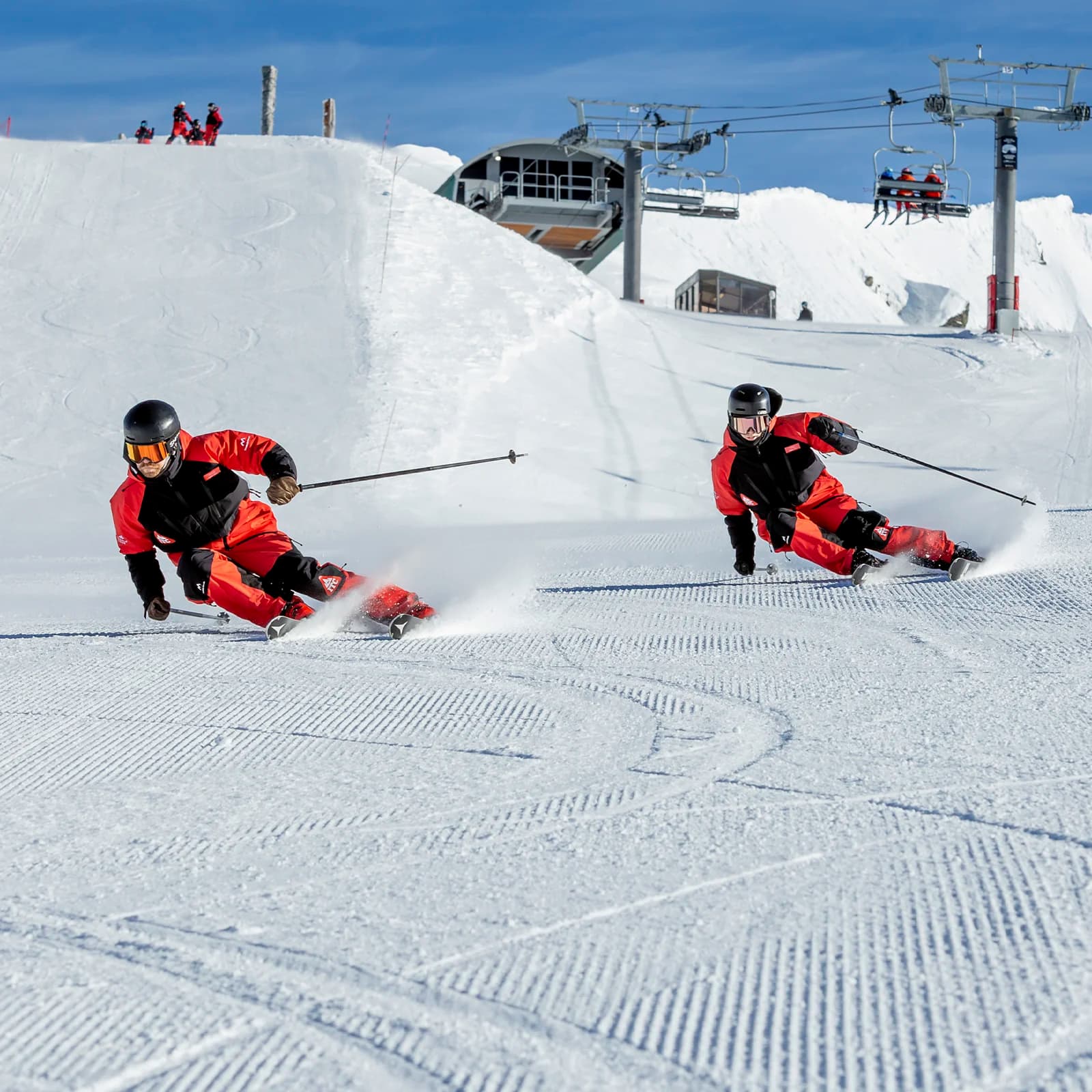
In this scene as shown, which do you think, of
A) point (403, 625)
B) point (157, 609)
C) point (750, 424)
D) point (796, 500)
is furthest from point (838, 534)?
point (157, 609)

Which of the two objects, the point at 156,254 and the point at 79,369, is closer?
the point at 79,369

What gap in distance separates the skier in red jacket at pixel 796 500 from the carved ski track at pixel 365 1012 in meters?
4.65

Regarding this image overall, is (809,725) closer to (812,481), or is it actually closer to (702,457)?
(812,481)

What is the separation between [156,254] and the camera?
16.5m

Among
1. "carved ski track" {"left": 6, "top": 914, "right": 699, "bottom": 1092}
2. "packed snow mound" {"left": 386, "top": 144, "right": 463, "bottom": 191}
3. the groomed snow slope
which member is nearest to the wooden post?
"packed snow mound" {"left": 386, "top": 144, "right": 463, "bottom": 191}

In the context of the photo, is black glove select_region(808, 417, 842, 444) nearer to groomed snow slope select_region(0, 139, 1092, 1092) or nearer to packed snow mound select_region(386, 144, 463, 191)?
groomed snow slope select_region(0, 139, 1092, 1092)

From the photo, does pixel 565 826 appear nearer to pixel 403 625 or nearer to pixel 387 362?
pixel 403 625

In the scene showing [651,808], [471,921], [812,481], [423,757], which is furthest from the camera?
[812,481]

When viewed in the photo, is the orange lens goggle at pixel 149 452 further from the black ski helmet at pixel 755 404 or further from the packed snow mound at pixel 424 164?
the packed snow mound at pixel 424 164

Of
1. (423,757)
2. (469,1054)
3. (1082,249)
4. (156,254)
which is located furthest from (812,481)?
(1082,249)

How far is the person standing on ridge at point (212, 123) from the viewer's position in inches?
942

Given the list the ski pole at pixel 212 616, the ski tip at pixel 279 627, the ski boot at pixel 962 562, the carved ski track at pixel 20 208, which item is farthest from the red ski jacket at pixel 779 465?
the carved ski track at pixel 20 208

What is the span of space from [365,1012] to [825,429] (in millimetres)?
4876

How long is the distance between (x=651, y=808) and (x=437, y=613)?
296cm
